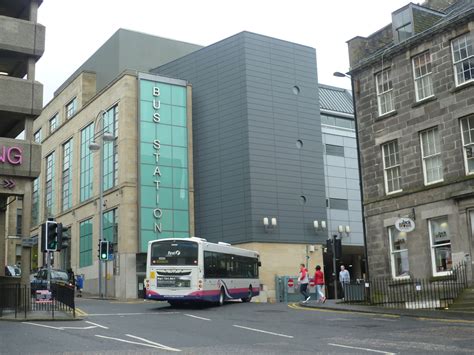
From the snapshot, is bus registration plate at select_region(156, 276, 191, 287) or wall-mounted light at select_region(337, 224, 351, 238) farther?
wall-mounted light at select_region(337, 224, 351, 238)

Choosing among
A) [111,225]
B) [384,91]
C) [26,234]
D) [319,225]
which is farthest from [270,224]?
[26,234]

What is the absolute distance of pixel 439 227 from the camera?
2453 cm

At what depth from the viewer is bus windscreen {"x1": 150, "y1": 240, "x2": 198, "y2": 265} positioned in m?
26.5

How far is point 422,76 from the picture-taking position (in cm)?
2586

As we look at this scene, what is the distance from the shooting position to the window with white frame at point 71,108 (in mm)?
59062

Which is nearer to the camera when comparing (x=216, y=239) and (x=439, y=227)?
(x=439, y=227)

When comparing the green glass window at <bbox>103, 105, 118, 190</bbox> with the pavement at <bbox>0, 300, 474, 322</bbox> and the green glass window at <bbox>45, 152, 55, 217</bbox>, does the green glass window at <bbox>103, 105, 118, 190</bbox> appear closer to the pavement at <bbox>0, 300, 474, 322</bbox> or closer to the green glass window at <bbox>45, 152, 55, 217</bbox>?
the green glass window at <bbox>45, 152, 55, 217</bbox>

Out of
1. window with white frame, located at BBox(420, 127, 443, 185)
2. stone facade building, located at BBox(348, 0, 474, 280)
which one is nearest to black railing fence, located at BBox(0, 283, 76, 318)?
stone facade building, located at BBox(348, 0, 474, 280)

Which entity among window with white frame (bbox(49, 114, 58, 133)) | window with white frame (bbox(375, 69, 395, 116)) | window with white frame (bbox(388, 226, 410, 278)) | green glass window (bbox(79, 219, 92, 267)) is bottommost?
window with white frame (bbox(388, 226, 410, 278))

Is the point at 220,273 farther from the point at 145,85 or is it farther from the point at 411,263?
the point at 145,85

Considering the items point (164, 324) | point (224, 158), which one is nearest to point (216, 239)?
point (224, 158)

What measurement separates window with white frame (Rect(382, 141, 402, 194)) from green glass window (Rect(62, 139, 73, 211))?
3699cm

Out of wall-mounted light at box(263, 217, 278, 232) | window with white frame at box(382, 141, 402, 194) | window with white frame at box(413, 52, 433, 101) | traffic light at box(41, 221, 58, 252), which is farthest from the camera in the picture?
wall-mounted light at box(263, 217, 278, 232)

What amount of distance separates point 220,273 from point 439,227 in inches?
388
